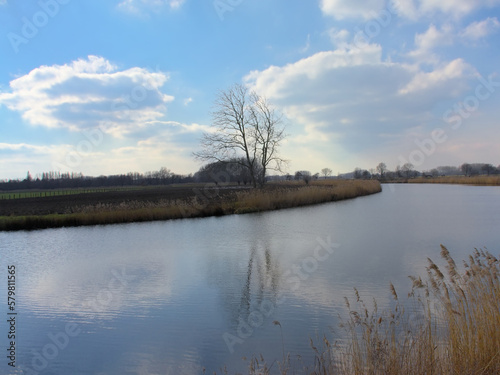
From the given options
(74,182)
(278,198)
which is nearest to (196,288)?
(278,198)

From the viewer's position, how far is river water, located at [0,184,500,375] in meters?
3.94

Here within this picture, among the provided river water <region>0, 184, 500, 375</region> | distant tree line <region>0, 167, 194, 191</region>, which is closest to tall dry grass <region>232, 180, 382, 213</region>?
river water <region>0, 184, 500, 375</region>

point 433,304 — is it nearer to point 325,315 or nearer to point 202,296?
point 325,315

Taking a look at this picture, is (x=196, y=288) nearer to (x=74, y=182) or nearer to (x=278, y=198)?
(x=278, y=198)

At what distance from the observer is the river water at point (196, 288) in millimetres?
3938

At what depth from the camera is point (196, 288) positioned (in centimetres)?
618

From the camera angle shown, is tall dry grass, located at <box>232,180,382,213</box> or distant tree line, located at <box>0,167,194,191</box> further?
distant tree line, located at <box>0,167,194,191</box>

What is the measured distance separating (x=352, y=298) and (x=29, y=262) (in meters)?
7.92

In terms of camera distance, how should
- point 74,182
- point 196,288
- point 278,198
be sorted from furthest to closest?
point 74,182 → point 278,198 → point 196,288

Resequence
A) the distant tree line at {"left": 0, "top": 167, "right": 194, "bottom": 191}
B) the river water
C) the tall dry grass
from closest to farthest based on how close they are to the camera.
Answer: the river water, the tall dry grass, the distant tree line at {"left": 0, "top": 167, "right": 194, "bottom": 191}

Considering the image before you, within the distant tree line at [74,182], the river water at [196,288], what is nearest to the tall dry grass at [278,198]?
the river water at [196,288]

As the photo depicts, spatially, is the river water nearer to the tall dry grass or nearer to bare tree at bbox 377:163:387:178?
the tall dry grass

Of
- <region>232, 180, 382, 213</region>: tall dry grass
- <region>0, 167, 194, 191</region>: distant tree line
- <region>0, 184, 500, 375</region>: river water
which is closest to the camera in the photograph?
<region>0, 184, 500, 375</region>: river water

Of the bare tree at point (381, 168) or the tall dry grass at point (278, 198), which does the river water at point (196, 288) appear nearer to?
the tall dry grass at point (278, 198)
